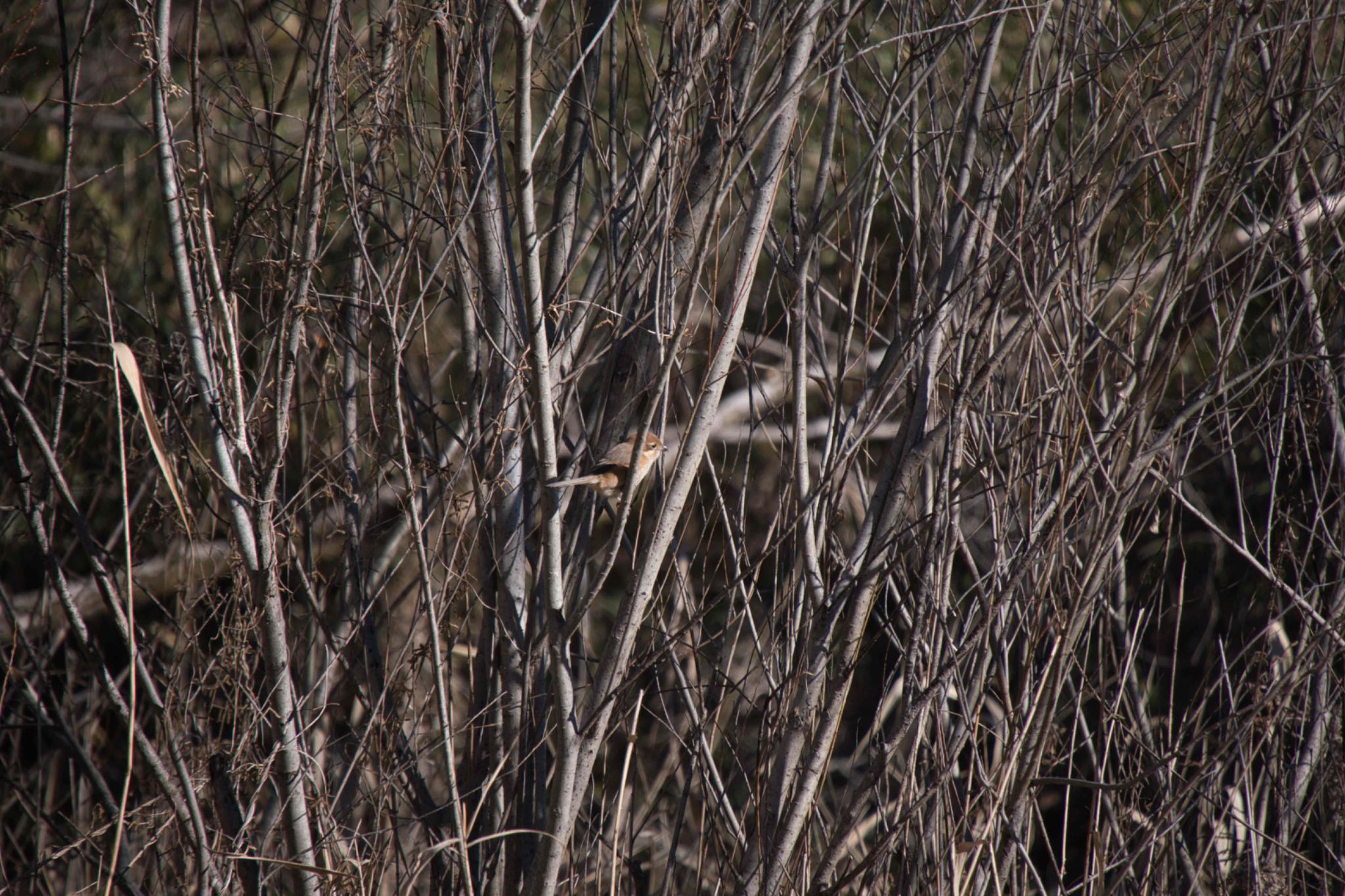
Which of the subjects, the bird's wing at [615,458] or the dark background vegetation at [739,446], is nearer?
the dark background vegetation at [739,446]

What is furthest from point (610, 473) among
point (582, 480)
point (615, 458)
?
point (582, 480)

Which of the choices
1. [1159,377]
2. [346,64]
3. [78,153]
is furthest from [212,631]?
[1159,377]

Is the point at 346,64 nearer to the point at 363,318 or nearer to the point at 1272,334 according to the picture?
the point at 363,318

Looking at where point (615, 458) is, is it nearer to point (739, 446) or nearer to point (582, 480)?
point (582, 480)

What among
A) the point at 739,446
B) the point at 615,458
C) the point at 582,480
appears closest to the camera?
the point at 582,480

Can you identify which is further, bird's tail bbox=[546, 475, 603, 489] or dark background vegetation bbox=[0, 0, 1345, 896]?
bird's tail bbox=[546, 475, 603, 489]

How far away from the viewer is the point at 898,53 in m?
2.92

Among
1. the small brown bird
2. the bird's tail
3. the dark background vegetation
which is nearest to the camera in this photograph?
the dark background vegetation

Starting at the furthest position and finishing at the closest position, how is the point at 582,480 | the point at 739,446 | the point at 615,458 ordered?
the point at 739,446
the point at 615,458
the point at 582,480

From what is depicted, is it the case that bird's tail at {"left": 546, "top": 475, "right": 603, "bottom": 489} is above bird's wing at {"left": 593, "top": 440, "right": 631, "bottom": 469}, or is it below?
below

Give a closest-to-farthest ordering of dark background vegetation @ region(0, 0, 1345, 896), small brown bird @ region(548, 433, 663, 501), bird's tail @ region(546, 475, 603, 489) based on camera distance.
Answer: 1. dark background vegetation @ region(0, 0, 1345, 896)
2. bird's tail @ region(546, 475, 603, 489)
3. small brown bird @ region(548, 433, 663, 501)

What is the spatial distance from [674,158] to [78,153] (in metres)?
5.48

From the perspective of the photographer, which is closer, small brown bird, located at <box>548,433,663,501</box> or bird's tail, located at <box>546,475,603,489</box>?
bird's tail, located at <box>546,475,603,489</box>

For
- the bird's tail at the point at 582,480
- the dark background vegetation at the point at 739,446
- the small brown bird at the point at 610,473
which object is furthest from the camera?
the small brown bird at the point at 610,473
